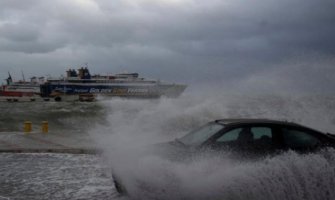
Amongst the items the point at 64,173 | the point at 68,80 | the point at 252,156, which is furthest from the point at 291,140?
the point at 68,80

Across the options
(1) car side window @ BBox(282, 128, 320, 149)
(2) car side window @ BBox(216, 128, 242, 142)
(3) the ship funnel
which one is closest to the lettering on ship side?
(3) the ship funnel

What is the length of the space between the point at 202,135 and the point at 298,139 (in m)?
1.72

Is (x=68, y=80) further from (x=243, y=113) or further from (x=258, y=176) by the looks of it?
(x=258, y=176)

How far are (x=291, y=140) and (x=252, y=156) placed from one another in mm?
948

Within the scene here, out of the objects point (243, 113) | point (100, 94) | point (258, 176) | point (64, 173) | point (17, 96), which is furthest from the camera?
point (17, 96)

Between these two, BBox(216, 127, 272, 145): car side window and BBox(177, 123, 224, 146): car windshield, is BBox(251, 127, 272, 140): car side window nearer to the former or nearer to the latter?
BBox(216, 127, 272, 145): car side window

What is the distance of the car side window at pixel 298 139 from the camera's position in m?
7.56

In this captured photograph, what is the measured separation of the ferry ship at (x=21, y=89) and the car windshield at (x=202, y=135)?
276 feet

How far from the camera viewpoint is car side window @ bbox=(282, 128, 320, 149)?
7.56 meters

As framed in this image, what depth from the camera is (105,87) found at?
77.5 metres

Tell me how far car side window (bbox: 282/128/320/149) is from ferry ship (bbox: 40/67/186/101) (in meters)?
68.7

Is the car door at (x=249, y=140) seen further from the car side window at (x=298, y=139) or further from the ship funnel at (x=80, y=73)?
the ship funnel at (x=80, y=73)

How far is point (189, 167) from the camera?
6.65 meters

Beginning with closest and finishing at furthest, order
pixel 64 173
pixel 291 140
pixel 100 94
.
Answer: pixel 291 140, pixel 64 173, pixel 100 94
